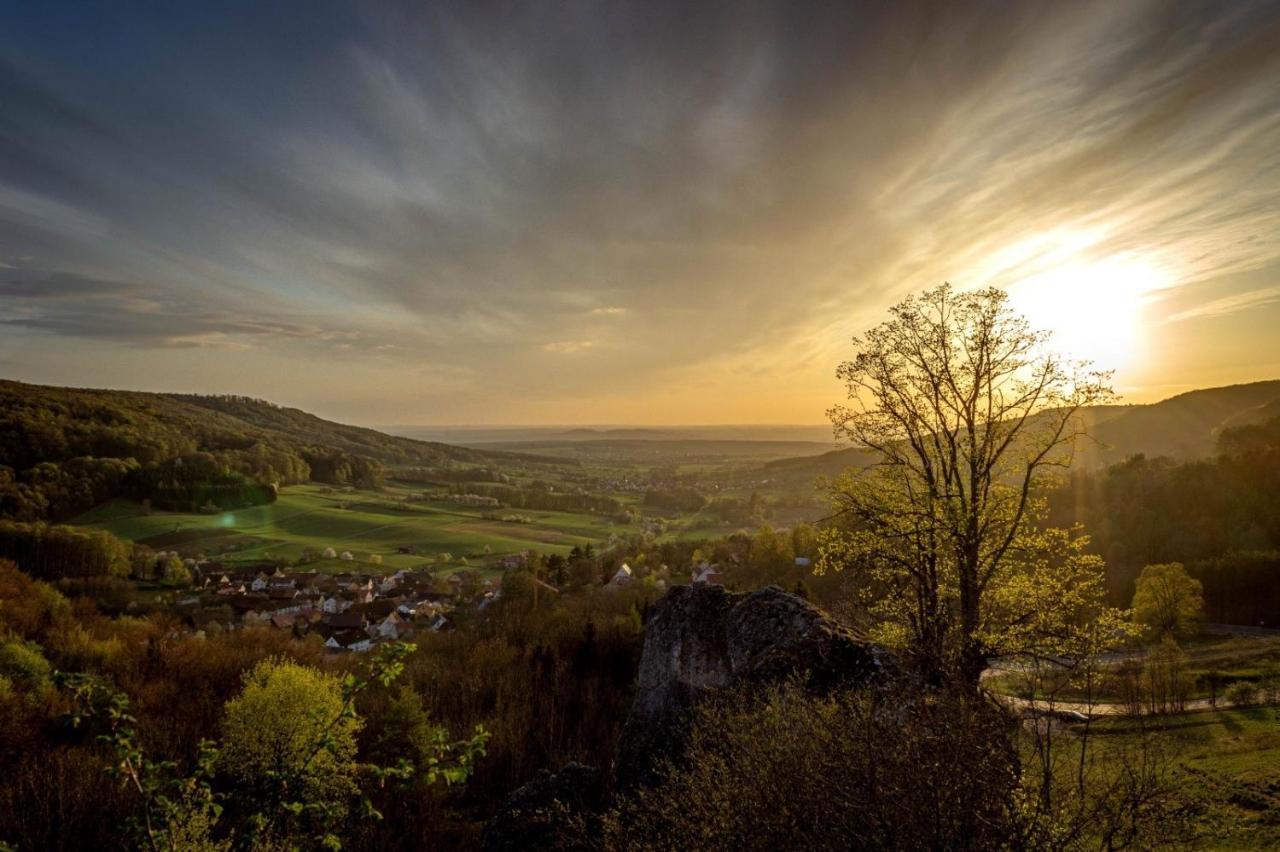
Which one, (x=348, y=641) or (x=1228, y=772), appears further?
(x=348, y=641)

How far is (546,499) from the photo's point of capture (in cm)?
13975

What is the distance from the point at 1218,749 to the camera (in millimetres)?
13594

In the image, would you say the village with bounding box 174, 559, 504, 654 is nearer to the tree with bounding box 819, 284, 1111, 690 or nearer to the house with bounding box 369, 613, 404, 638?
the house with bounding box 369, 613, 404, 638

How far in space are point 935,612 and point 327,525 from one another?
10962 cm

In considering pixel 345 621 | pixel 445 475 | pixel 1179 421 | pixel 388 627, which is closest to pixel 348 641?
pixel 388 627

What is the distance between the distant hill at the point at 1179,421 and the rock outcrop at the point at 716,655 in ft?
405

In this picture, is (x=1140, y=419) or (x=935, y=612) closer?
(x=935, y=612)

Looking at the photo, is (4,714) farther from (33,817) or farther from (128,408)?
(128,408)

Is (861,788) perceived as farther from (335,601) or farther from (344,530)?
(344,530)

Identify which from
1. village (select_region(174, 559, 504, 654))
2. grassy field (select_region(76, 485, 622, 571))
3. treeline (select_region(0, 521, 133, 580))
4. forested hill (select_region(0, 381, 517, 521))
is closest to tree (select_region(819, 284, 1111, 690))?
village (select_region(174, 559, 504, 654))

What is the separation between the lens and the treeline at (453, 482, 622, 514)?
135000mm

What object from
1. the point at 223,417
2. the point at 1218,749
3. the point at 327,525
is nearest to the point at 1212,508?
the point at 1218,749

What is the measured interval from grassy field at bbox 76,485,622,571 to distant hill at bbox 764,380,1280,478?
7236 centimetres

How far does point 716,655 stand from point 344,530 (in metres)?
103
